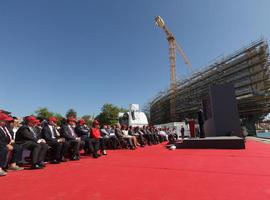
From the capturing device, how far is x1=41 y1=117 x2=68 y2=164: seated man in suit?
5.91 meters

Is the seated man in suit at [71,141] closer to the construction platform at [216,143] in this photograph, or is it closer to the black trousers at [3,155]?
the black trousers at [3,155]

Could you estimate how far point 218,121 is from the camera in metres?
12.6

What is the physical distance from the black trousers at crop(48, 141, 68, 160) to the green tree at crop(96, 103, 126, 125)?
59.1 meters

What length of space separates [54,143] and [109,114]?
60557 millimetres

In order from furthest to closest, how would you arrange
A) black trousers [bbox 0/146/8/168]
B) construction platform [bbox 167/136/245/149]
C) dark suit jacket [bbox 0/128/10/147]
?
construction platform [bbox 167/136/245/149]
dark suit jacket [bbox 0/128/10/147]
black trousers [bbox 0/146/8/168]

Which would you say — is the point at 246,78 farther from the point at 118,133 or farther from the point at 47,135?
the point at 47,135

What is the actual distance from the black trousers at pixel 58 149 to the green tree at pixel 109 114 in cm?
5906

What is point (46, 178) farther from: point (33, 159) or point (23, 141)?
point (23, 141)

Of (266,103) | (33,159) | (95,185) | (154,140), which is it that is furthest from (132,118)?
(266,103)

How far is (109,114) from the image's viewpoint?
6606cm

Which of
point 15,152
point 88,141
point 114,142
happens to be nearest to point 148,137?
point 114,142

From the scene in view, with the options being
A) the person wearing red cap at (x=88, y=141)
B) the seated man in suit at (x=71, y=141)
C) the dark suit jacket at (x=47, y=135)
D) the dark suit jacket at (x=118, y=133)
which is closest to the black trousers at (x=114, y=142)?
the dark suit jacket at (x=118, y=133)

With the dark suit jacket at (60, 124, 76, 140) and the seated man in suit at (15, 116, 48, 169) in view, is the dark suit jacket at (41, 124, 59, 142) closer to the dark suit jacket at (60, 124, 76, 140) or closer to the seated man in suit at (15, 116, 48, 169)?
the dark suit jacket at (60, 124, 76, 140)

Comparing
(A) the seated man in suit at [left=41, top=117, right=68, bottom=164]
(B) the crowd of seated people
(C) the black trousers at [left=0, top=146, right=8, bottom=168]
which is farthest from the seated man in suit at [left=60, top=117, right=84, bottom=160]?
(C) the black trousers at [left=0, top=146, right=8, bottom=168]
